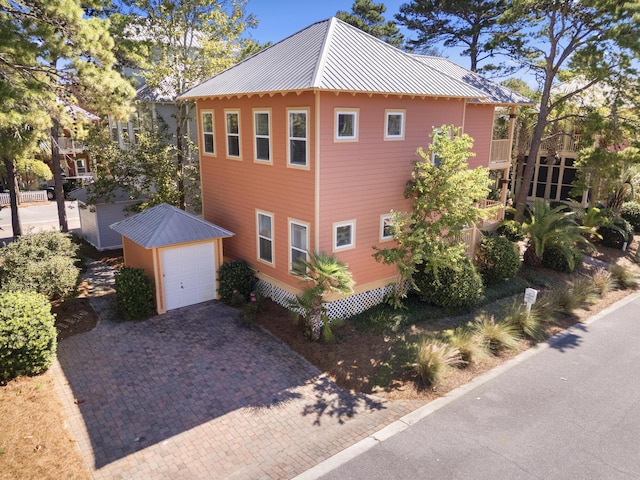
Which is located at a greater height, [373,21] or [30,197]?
[373,21]

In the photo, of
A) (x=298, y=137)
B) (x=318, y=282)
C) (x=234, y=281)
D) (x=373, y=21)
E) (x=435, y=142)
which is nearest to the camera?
(x=318, y=282)

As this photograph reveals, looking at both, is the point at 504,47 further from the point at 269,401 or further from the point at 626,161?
the point at 269,401

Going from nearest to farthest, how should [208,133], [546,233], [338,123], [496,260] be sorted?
1. [338,123]
2. [496,260]
3. [208,133]
4. [546,233]

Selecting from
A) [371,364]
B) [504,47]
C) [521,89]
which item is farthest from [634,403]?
[521,89]

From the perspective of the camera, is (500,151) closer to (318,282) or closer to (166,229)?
(318,282)

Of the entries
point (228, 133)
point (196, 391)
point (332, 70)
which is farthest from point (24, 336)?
point (332, 70)

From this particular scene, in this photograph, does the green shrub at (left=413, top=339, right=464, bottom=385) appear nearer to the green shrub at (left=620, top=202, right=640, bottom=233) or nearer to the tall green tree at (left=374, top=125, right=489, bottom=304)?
the tall green tree at (left=374, top=125, right=489, bottom=304)
